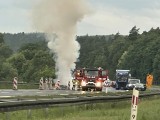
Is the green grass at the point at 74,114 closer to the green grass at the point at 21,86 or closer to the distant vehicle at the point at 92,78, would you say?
the distant vehicle at the point at 92,78

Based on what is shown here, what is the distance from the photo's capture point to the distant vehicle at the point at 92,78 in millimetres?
52406

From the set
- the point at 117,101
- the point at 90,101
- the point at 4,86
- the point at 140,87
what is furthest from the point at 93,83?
the point at 90,101

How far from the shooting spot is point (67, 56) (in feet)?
242

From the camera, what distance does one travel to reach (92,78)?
52.9 metres

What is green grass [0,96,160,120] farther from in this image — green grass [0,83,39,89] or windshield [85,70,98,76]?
green grass [0,83,39,89]

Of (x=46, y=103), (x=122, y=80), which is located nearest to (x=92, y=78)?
(x=122, y=80)

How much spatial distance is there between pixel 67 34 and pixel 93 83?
1891 cm

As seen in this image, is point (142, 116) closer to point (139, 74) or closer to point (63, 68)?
point (63, 68)

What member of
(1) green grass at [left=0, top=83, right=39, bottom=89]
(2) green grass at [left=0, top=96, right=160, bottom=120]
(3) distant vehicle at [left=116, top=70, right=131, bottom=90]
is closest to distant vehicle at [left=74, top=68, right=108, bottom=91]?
(1) green grass at [left=0, top=83, right=39, bottom=89]

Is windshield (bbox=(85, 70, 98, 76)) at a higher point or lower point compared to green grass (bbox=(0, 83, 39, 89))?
higher

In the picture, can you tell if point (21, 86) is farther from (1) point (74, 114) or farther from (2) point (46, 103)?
(2) point (46, 103)

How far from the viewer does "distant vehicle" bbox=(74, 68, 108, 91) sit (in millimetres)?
52406

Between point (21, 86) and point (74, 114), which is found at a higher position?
point (21, 86)

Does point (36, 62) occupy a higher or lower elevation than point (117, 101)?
higher
